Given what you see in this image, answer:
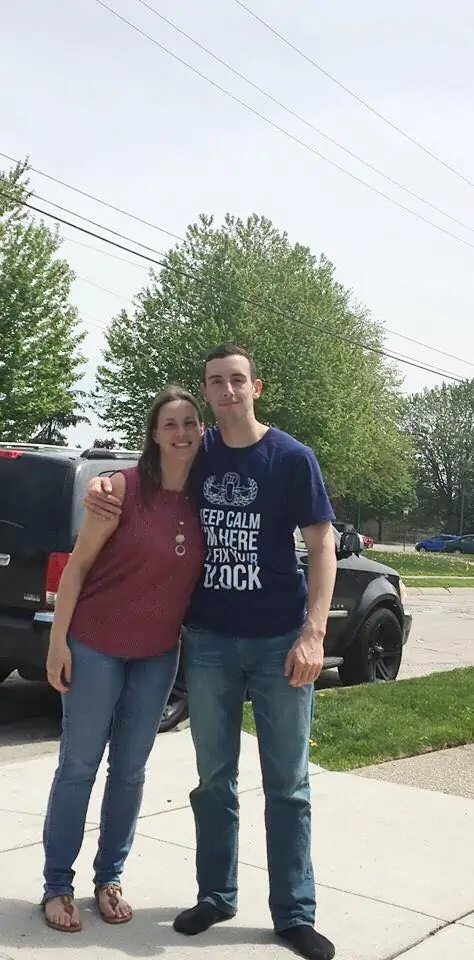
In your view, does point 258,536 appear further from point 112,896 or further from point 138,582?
point 112,896

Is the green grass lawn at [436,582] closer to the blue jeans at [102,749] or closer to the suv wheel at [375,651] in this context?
the suv wheel at [375,651]

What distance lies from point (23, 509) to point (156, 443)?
3.49 metres

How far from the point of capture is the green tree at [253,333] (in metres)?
35.5

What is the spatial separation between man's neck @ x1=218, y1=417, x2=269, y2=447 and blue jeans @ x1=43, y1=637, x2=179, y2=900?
0.77 meters

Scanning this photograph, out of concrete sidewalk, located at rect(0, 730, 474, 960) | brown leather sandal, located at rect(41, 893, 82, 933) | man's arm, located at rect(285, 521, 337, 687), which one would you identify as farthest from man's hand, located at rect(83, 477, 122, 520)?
concrete sidewalk, located at rect(0, 730, 474, 960)

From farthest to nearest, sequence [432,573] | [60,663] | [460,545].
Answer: [460,545] → [432,573] → [60,663]

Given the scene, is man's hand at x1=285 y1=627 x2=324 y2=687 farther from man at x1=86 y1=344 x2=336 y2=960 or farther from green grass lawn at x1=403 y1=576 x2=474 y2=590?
green grass lawn at x1=403 y1=576 x2=474 y2=590

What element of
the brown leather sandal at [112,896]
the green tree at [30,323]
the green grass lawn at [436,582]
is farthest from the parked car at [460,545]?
the brown leather sandal at [112,896]

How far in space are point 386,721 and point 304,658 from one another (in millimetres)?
4263

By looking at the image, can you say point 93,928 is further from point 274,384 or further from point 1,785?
point 274,384

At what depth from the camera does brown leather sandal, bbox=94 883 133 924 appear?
3.93 metres

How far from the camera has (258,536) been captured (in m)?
3.76

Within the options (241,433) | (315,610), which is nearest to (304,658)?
(315,610)

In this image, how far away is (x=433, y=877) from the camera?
4613 mm
